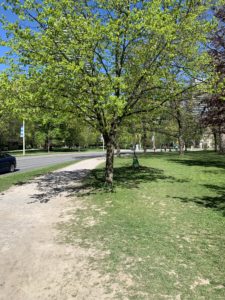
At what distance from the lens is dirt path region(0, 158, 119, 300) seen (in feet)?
15.3

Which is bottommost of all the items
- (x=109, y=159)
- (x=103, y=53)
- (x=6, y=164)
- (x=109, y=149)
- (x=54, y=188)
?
(x=54, y=188)

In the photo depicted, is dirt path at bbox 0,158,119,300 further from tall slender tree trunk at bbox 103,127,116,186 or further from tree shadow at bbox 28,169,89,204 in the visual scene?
tall slender tree trunk at bbox 103,127,116,186

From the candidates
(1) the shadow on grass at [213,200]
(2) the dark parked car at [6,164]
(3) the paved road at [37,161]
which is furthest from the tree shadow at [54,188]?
(3) the paved road at [37,161]

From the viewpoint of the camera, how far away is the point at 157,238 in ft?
22.4

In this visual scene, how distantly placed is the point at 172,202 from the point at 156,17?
18.7ft

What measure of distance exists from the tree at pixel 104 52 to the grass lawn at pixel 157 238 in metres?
3.00

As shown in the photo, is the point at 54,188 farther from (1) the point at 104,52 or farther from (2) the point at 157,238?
(2) the point at 157,238

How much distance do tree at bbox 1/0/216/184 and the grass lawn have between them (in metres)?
3.00

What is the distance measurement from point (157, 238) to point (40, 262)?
236cm

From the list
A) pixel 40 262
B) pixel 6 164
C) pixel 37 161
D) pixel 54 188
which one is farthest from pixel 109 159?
pixel 37 161

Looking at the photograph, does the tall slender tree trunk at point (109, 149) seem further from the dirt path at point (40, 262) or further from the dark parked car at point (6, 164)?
the dark parked car at point (6, 164)

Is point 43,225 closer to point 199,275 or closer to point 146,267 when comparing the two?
point 146,267

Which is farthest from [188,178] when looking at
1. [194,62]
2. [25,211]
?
[25,211]

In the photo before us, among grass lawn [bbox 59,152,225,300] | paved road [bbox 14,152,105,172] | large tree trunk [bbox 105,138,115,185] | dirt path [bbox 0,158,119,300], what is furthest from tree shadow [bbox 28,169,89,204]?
paved road [bbox 14,152,105,172]
